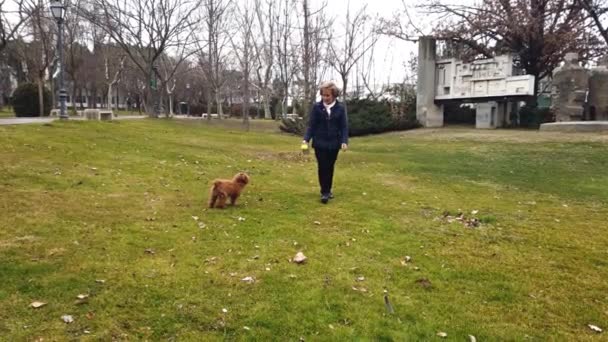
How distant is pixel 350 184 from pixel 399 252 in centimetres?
414

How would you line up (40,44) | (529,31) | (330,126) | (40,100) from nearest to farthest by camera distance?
(330,126)
(529,31)
(40,100)
(40,44)

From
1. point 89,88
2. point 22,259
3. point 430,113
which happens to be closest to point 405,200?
point 22,259

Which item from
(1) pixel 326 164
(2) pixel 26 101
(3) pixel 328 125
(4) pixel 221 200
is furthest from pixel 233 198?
(2) pixel 26 101

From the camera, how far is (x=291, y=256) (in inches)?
171

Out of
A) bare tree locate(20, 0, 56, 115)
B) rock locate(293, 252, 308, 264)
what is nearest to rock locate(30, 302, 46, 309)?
rock locate(293, 252, 308, 264)

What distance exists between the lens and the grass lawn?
3072 millimetres

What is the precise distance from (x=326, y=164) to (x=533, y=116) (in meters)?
19.7

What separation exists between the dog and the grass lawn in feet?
0.68

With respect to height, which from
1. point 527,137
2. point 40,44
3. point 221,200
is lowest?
point 221,200

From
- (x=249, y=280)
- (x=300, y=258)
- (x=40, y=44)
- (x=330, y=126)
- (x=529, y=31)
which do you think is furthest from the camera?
(x=40, y=44)

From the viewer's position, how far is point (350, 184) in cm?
865

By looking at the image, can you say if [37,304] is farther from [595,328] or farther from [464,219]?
[464,219]

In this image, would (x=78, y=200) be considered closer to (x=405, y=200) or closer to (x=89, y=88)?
(x=405, y=200)

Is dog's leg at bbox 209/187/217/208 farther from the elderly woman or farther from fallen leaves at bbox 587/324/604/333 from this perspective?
fallen leaves at bbox 587/324/604/333
